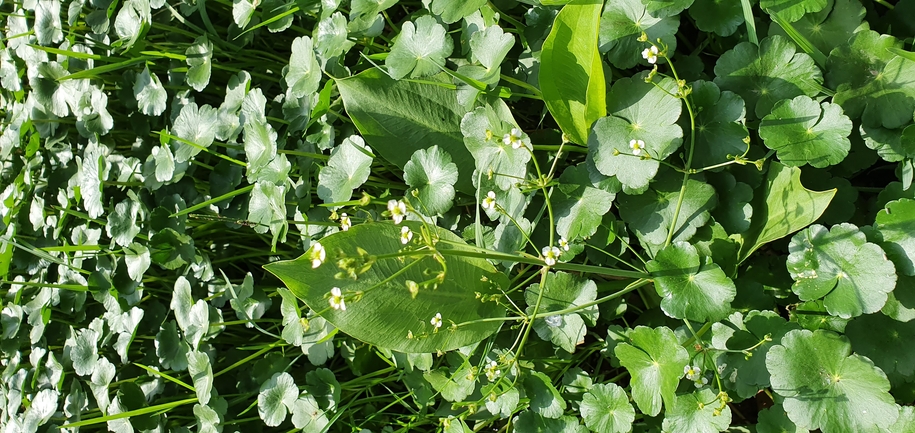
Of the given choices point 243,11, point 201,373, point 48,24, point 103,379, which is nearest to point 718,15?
point 243,11

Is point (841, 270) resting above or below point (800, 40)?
below

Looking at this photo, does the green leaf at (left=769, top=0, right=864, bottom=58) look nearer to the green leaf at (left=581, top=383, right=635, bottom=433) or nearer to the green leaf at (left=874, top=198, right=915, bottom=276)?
the green leaf at (left=874, top=198, right=915, bottom=276)

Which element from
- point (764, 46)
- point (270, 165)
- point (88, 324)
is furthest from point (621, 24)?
point (88, 324)

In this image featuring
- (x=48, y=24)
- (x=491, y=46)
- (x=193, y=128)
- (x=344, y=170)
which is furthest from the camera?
(x=48, y=24)

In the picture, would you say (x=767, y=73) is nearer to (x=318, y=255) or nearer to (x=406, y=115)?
(x=406, y=115)

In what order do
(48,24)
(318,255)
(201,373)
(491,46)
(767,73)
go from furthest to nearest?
(48,24)
(201,373)
(491,46)
(767,73)
(318,255)

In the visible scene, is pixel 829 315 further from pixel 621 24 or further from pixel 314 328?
pixel 314 328
